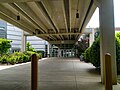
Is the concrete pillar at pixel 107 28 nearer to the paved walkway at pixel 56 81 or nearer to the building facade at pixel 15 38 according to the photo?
the paved walkway at pixel 56 81

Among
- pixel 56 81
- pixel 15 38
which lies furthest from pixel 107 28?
pixel 15 38

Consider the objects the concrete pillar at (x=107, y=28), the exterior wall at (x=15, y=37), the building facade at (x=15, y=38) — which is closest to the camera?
the concrete pillar at (x=107, y=28)

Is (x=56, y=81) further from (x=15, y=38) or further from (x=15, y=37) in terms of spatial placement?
(x=15, y=37)

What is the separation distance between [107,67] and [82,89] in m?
2.73

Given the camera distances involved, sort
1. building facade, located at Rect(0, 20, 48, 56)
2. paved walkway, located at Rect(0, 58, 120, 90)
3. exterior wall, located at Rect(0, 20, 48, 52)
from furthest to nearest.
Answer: exterior wall, located at Rect(0, 20, 48, 52), building facade, located at Rect(0, 20, 48, 56), paved walkway, located at Rect(0, 58, 120, 90)

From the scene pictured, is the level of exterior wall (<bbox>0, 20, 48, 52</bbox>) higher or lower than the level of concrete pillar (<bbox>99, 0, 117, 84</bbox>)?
higher

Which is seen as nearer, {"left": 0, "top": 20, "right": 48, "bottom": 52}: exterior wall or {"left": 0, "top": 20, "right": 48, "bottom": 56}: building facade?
{"left": 0, "top": 20, "right": 48, "bottom": 56}: building facade

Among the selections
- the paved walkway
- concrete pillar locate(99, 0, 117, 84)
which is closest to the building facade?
the paved walkway

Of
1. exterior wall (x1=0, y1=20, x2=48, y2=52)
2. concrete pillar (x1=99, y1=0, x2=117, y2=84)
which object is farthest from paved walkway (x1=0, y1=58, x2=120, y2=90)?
exterior wall (x1=0, y1=20, x2=48, y2=52)

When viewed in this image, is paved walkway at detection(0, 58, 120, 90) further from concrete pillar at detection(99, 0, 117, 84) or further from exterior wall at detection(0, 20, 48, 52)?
exterior wall at detection(0, 20, 48, 52)

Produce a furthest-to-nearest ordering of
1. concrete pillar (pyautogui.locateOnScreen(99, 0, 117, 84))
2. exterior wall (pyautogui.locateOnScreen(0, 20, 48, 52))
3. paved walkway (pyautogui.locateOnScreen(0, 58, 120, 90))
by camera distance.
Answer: exterior wall (pyautogui.locateOnScreen(0, 20, 48, 52)) → concrete pillar (pyautogui.locateOnScreen(99, 0, 117, 84)) → paved walkway (pyautogui.locateOnScreen(0, 58, 120, 90))

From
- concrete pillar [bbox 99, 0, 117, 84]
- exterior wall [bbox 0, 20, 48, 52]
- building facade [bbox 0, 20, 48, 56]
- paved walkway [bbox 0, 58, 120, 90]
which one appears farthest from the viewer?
exterior wall [bbox 0, 20, 48, 52]

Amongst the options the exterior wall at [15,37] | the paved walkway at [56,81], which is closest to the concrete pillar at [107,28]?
the paved walkway at [56,81]

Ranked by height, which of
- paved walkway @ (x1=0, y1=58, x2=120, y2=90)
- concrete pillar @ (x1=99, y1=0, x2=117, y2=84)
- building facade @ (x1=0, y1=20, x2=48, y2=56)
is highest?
building facade @ (x1=0, y1=20, x2=48, y2=56)
